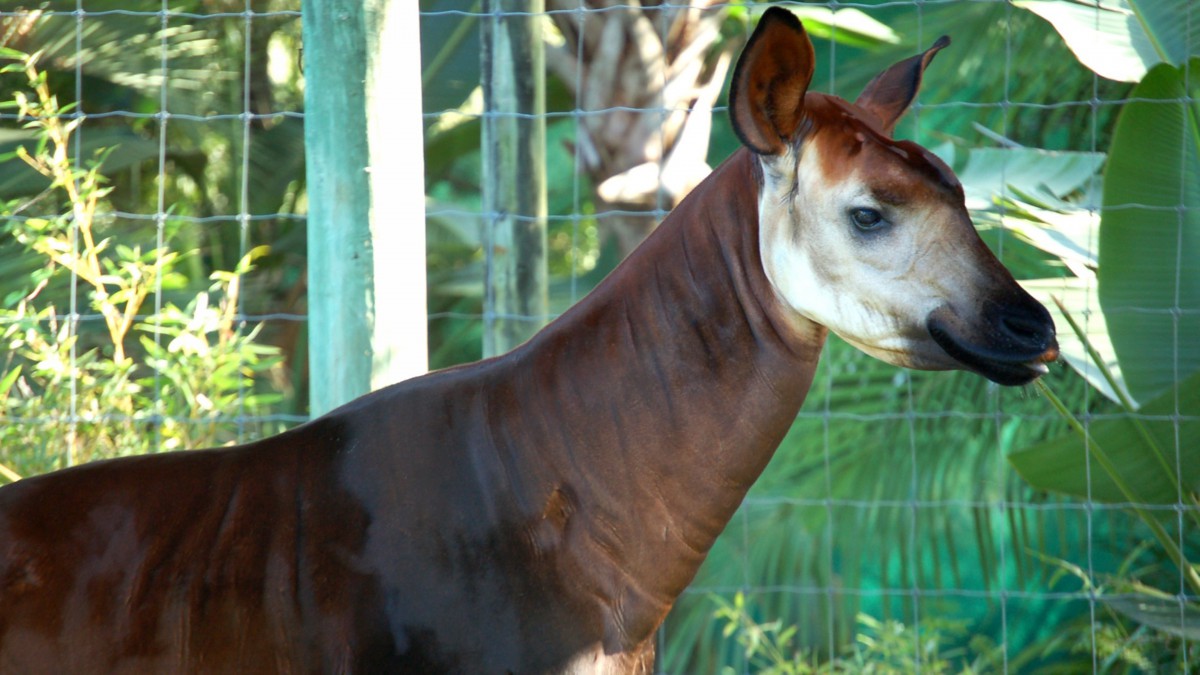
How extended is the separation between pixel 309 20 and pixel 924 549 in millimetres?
4849

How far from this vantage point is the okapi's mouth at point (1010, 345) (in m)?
1.75

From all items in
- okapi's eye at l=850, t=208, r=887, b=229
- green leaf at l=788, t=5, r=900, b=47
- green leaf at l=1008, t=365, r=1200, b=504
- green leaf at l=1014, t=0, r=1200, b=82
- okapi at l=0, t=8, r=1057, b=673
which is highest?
green leaf at l=788, t=5, r=900, b=47

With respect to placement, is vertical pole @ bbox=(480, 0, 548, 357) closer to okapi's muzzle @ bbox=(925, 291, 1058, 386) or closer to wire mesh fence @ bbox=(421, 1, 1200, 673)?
Result: wire mesh fence @ bbox=(421, 1, 1200, 673)

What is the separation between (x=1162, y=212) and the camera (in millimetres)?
3539

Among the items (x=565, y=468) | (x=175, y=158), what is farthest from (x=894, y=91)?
(x=175, y=158)

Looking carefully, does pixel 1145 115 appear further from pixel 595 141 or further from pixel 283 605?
pixel 283 605

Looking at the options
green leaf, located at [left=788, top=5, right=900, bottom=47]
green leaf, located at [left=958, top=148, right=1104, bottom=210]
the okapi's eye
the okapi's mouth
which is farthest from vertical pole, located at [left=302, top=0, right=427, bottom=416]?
green leaf, located at [left=788, top=5, right=900, bottom=47]

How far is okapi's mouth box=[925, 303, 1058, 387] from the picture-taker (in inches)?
68.7

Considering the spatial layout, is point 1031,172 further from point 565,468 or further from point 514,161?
point 565,468

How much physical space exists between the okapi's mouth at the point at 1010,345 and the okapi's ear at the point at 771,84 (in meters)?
0.35

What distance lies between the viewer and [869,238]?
5.99 ft

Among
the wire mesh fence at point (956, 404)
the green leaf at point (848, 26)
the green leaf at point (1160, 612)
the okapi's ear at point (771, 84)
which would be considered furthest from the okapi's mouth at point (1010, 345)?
the green leaf at point (848, 26)

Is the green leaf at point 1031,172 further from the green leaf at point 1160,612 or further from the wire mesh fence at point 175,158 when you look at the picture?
the wire mesh fence at point 175,158

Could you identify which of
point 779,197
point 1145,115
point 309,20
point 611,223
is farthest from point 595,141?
point 779,197
